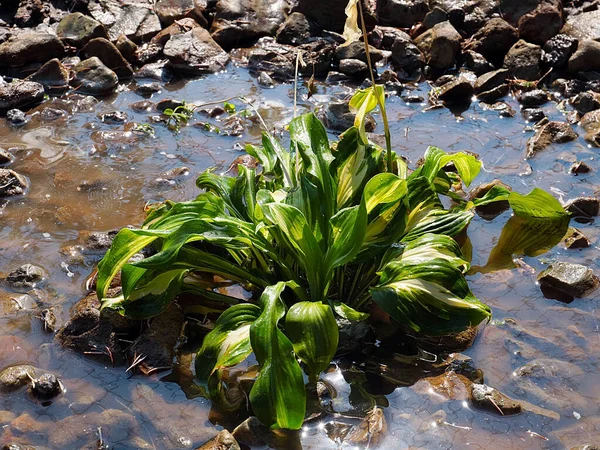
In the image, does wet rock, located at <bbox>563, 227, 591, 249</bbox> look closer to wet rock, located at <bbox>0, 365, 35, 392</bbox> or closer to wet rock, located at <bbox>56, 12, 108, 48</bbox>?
wet rock, located at <bbox>0, 365, 35, 392</bbox>

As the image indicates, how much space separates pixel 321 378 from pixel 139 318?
977 millimetres

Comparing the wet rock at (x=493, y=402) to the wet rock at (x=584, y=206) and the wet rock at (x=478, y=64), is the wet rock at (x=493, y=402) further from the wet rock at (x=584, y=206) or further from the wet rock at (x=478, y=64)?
the wet rock at (x=478, y=64)

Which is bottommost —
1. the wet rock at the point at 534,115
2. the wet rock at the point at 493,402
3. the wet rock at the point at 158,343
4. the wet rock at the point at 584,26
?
the wet rock at the point at 158,343

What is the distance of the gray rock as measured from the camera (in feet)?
21.7

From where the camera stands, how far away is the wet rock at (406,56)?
6.92m

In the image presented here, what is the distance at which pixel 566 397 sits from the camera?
10.8 feet

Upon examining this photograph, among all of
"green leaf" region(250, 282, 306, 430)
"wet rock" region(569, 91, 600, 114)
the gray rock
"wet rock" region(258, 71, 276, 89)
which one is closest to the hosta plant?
"green leaf" region(250, 282, 306, 430)

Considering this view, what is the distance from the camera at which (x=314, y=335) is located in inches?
120

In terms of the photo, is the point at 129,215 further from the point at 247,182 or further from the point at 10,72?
the point at 10,72

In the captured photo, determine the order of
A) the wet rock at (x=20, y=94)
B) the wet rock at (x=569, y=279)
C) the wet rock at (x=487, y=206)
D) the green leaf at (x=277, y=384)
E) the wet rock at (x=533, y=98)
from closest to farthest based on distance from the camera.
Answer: the green leaf at (x=277, y=384) → the wet rock at (x=569, y=279) → the wet rock at (x=487, y=206) → the wet rock at (x=20, y=94) → the wet rock at (x=533, y=98)

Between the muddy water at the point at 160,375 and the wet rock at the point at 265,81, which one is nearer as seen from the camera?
the muddy water at the point at 160,375

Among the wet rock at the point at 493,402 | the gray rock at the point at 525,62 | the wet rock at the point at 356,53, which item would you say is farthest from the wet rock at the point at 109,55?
the wet rock at the point at 493,402

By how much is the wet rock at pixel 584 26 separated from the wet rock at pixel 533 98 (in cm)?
109

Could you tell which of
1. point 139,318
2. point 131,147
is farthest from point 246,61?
point 139,318
